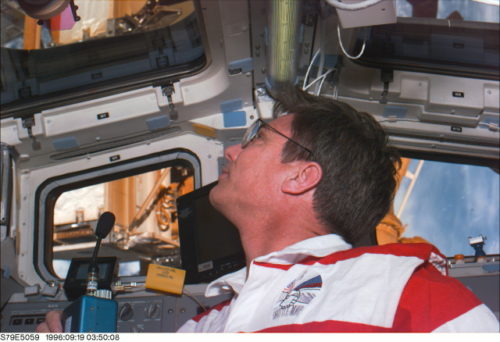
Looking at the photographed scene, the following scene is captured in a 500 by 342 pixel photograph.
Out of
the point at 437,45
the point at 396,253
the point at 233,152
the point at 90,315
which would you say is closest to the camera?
the point at 396,253

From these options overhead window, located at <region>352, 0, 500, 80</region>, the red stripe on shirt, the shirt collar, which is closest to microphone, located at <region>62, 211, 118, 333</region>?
the shirt collar

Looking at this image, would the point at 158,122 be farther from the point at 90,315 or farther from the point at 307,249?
the point at 307,249

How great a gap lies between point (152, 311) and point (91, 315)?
0.89 metres

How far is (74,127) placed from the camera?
142 inches

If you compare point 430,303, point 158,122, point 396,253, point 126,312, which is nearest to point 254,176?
point 396,253

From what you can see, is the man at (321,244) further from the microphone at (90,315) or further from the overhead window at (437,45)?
the overhead window at (437,45)

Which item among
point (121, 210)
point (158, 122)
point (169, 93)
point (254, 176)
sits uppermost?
point (254, 176)

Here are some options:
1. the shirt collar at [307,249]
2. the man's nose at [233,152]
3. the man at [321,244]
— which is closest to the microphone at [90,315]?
the man at [321,244]

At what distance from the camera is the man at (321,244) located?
1.33 m

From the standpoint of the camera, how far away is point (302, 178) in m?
1.97

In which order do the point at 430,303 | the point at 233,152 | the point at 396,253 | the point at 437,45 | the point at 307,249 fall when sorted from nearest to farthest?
1. the point at 430,303
2. the point at 396,253
3. the point at 307,249
4. the point at 233,152
5. the point at 437,45

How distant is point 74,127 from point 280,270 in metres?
2.36

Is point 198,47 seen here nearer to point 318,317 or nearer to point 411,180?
point 411,180

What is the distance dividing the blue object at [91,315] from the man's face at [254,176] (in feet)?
1.77
